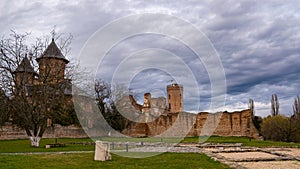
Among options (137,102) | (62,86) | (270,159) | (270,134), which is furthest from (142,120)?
(270,159)

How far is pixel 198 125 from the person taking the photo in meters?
36.5

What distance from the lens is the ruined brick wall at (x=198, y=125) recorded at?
33219 mm

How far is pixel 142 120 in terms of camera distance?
41.6 meters

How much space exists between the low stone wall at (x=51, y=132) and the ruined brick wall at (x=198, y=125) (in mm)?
6373

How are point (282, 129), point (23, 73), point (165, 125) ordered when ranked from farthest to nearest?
point (165, 125), point (282, 129), point (23, 73)

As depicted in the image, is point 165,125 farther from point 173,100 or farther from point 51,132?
point 51,132

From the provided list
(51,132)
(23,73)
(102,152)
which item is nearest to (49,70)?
(23,73)

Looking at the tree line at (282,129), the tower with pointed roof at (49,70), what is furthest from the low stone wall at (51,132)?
Result: the tree line at (282,129)

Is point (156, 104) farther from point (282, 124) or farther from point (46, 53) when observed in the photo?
point (46, 53)

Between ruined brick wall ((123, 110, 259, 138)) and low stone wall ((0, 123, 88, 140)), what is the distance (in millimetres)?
6373

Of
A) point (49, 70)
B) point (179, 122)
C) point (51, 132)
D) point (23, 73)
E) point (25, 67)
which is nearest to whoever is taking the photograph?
point (25, 67)

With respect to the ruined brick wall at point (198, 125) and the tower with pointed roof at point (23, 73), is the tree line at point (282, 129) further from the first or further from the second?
the tower with pointed roof at point (23, 73)

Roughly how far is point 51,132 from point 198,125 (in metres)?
17.2

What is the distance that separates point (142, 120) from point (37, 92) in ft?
68.9
